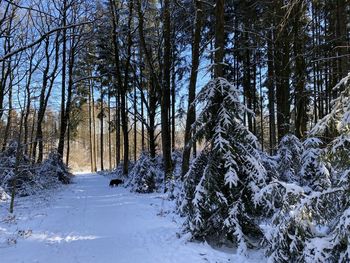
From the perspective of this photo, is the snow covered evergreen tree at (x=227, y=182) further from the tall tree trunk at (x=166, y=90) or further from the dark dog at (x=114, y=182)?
the dark dog at (x=114, y=182)

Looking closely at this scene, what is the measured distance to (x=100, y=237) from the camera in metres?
8.95

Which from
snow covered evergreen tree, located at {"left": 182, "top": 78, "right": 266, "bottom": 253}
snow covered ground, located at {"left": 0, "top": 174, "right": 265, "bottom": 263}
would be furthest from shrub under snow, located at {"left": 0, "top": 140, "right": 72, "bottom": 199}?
snow covered evergreen tree, located at {"left": 182, "top": 78, "right": 266, "bottom": 253}

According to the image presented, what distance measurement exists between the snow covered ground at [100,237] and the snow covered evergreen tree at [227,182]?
457mm

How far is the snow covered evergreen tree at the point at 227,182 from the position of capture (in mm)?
7438

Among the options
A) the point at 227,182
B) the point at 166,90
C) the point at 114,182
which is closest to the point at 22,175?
the point at 114,182

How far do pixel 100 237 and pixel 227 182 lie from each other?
340 cm

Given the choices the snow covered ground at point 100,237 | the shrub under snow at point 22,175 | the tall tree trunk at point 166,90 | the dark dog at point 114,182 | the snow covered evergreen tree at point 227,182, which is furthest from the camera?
the dark dog at point 114,182

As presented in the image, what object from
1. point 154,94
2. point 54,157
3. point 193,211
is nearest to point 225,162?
point 193,211

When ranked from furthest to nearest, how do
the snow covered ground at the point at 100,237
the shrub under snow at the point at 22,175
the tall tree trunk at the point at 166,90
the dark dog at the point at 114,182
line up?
the dark dog at the point at 114,182 → the tall tree trunk at the point at 166,90 → the shrub under snow at the point at 22,175 → the snow covered ground at the point at 100,237

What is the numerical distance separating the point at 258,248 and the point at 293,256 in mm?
→ 1775

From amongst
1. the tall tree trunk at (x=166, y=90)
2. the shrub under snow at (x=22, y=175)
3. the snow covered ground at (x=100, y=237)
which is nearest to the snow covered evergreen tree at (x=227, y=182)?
the snow covered ground at (x=100, y=237)

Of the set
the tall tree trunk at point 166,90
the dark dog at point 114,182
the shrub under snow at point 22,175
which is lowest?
the dark dog at point 114,182

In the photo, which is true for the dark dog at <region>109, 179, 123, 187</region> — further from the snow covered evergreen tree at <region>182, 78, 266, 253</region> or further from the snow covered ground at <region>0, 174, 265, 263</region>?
the snow covered evergreen tree at <region>182, 78, 266, 253</region>

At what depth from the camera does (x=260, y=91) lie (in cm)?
3080
